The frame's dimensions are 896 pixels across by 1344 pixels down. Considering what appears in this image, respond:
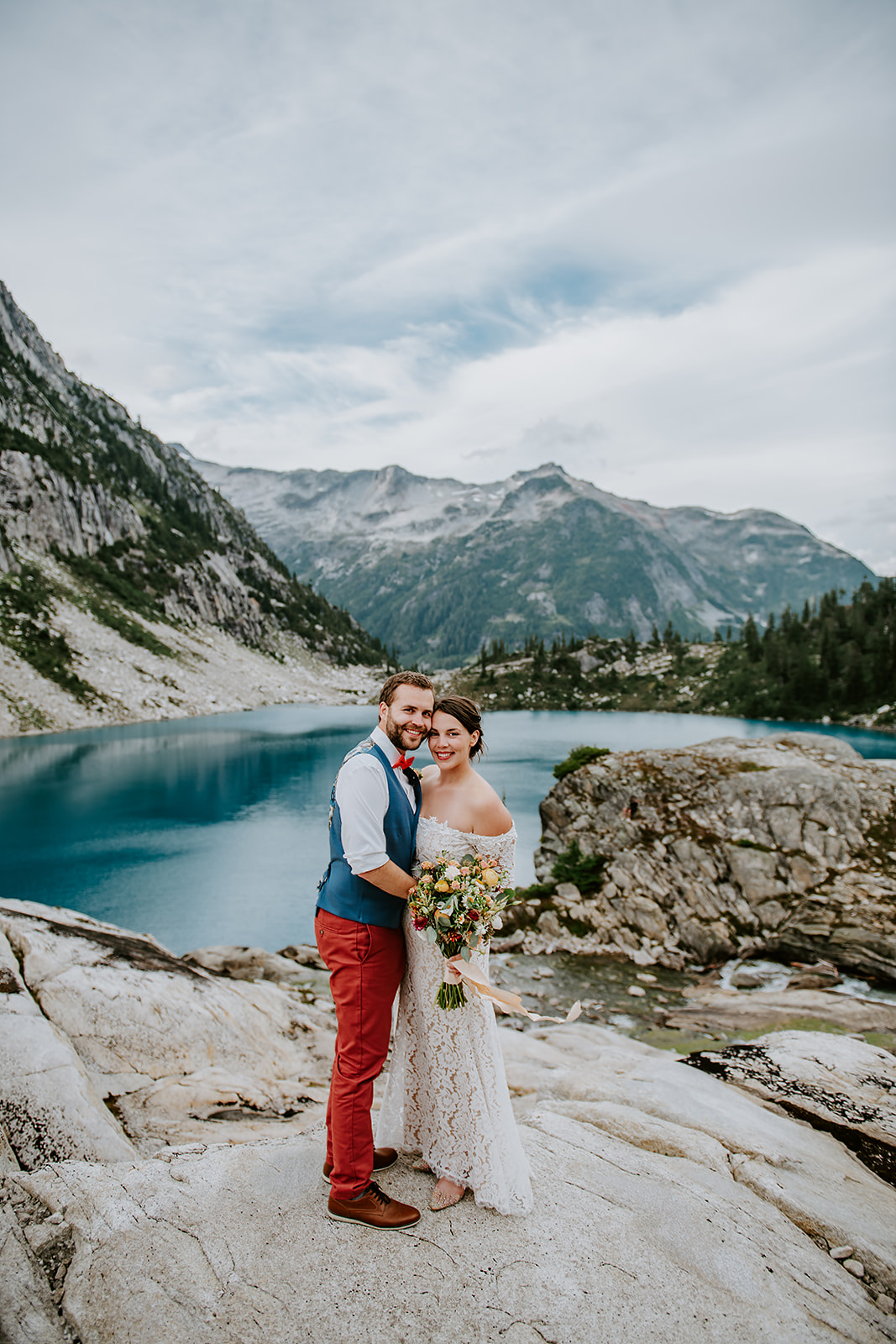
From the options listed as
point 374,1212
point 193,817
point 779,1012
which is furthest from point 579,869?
point 193,817

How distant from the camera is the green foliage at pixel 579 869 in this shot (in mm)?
20047

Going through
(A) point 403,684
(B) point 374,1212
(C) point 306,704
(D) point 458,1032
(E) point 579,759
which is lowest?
(C) point 306,704

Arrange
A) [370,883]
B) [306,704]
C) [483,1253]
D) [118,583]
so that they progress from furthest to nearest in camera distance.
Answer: [306,704] < [118,583] < [370,883] < [483,1253]

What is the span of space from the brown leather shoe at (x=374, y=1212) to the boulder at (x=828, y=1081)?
195 inches

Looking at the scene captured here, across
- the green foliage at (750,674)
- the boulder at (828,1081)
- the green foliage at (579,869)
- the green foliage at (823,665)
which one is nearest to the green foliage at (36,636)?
the green foliage at (579,869)

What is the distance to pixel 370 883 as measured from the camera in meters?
4.36

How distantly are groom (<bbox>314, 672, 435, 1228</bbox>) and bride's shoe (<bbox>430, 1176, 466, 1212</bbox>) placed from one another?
0.19 m

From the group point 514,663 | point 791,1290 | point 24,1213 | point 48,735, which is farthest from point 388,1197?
point 514,663

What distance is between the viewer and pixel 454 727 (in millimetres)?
4727

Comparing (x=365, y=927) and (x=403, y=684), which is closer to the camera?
(x=365, y=927)

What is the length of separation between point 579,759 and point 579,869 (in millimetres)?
5004

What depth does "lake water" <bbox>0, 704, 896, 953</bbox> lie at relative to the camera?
24.2 metres

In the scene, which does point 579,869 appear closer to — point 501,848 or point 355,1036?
point 501,848

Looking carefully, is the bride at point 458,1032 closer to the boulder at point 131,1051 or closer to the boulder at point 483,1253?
the boulder at point 483,1253
